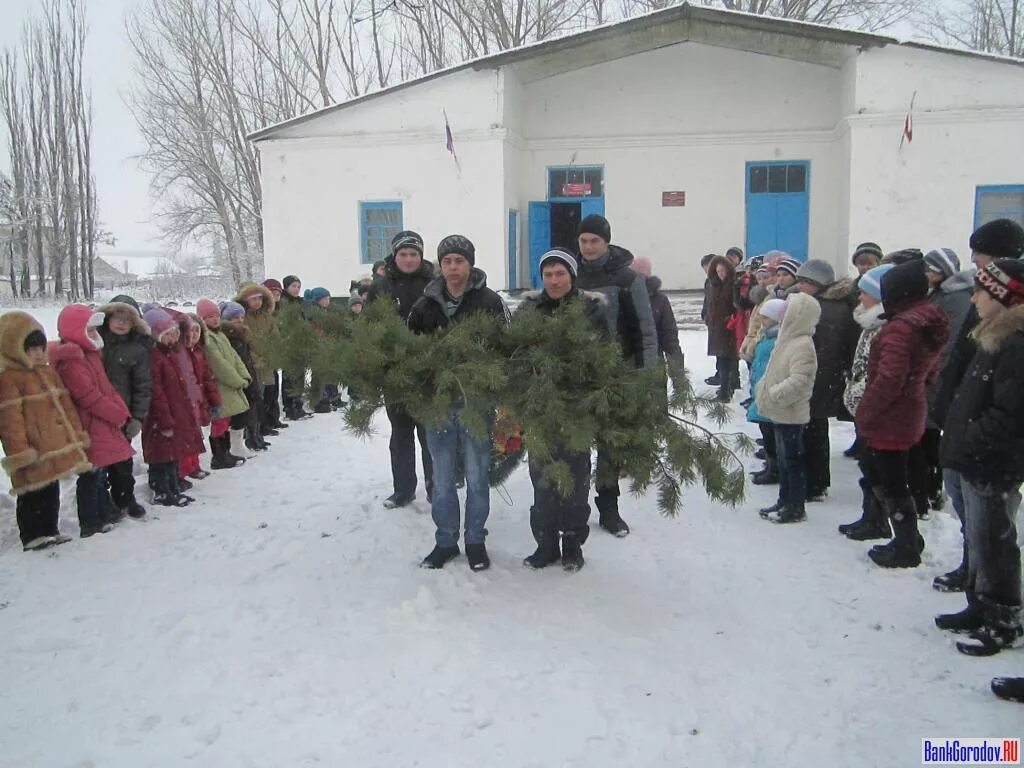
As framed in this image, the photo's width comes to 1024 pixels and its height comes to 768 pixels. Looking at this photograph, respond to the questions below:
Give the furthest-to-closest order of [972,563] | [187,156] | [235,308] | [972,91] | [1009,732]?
[187,156] → [972,91] → [235,308] → [972,563] → [1009,732]

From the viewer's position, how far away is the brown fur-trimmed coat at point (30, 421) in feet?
14.3

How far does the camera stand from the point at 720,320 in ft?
27.2

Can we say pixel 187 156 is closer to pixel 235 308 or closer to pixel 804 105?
pixel 804 105

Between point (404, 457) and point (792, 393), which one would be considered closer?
point (792, 393)

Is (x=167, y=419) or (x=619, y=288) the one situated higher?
(x=619, y=288)

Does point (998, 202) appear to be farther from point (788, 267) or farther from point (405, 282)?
point (405, 282)

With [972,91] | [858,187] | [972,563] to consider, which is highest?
[972,91]

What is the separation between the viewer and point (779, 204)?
607 inches

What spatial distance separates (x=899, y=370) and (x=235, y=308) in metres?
5.40

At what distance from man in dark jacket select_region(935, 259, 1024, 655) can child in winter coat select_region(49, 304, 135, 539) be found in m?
4.75

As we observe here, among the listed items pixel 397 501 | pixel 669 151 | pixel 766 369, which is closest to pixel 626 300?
pixel 766 369

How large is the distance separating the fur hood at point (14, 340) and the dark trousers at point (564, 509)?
10.1 ft

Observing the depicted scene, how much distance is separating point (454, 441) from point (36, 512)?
271 cm

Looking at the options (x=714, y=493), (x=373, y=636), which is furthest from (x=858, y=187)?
(x=373, y=636)
